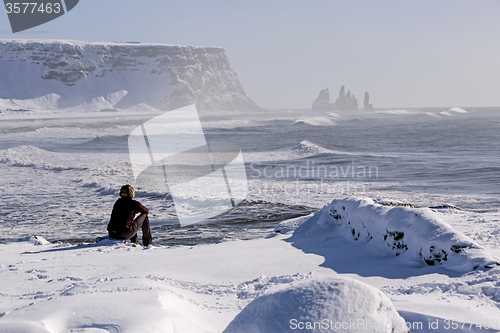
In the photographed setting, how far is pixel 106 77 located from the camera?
529ft

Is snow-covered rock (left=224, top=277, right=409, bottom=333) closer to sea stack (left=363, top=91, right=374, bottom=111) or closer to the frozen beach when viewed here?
the frozen beach

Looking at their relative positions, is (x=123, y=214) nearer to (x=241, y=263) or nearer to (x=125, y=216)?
(x=125, y=216)

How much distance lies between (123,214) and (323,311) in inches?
145

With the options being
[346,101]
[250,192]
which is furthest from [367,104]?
[250,192]

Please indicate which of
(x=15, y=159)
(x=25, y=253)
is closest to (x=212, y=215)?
(x=25, y=253)

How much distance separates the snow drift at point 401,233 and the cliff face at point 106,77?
137m

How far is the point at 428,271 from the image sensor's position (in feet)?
10.6

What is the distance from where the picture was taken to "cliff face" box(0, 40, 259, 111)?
13788 centimetres

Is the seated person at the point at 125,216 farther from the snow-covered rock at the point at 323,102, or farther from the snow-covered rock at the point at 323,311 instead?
the snow-covered rock at the point at 323,102

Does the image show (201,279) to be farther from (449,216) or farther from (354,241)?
(449,216)

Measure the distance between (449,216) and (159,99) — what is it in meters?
158

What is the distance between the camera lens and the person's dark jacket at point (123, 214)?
194 inches

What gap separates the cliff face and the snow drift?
13683cm

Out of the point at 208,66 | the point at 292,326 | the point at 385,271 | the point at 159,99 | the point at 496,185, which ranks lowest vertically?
the point at 496,185
